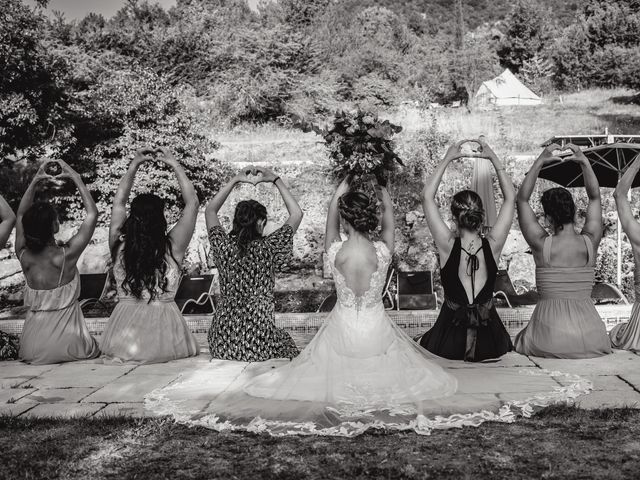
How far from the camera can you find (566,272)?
19.4 ft

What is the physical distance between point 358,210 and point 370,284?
60 cm

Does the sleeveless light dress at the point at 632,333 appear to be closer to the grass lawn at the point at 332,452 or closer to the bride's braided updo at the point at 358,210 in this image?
the grass lawn at the point at 332,452

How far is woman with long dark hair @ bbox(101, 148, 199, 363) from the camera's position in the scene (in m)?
5.95

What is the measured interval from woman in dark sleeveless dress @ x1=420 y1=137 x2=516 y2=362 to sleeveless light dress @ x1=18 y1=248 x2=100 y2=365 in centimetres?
337

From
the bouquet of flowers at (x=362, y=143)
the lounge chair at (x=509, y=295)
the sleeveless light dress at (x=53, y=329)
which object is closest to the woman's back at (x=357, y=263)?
the bouquet of flowers at (x=362, y=143)

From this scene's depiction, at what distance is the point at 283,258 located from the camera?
19.5ft

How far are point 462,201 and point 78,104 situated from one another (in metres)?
14.8

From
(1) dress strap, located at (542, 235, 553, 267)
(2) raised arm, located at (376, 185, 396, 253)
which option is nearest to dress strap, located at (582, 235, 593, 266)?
(1) dress strap, located at (542, 235, 553, 267)

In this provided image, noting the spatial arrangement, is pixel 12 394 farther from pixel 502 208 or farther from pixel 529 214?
pixel 529 214

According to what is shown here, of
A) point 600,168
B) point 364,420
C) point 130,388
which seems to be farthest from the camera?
point 600,168

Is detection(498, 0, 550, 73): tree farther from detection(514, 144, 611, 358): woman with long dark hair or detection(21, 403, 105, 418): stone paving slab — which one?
detection(21, 403, 105, 418): stone paving slab

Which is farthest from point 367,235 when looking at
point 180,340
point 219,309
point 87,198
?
point 87,198

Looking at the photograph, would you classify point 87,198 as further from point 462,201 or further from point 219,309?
point 462,201

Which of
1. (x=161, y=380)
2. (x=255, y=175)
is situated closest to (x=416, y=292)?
(x=255, y=175)
